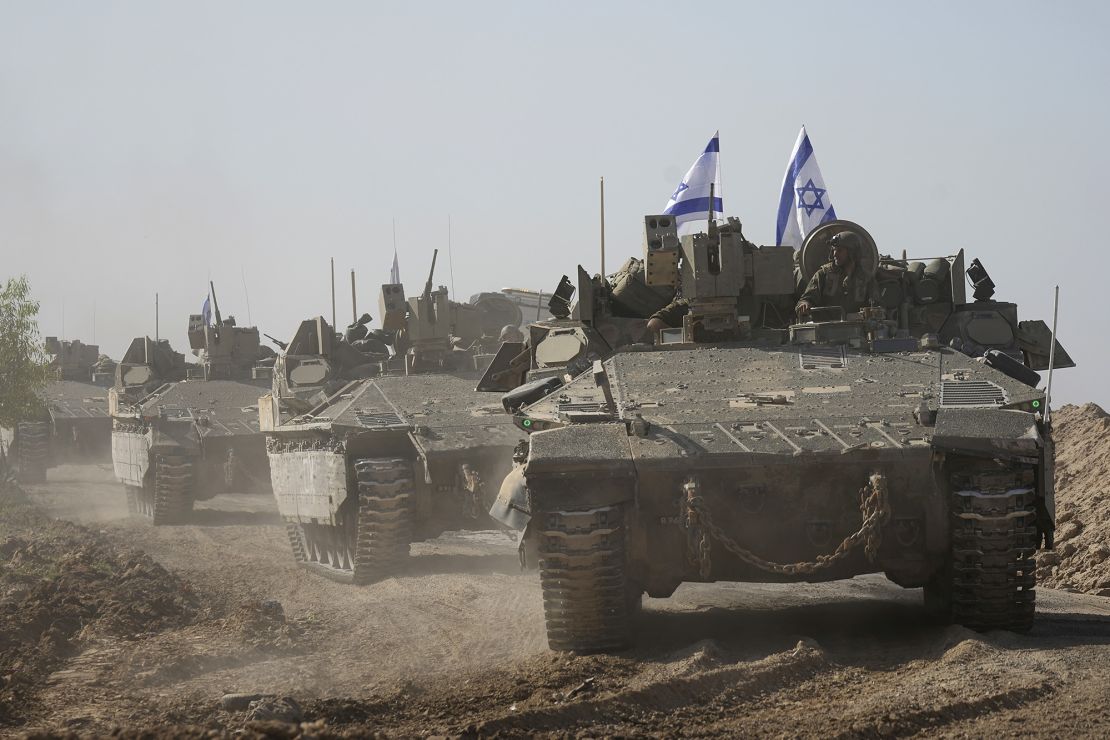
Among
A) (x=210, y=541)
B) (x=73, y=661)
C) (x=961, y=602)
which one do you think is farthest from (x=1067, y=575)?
(x=210, y=541)

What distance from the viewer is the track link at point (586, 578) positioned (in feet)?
30.7

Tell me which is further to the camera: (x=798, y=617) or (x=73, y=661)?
(x=798, y=617)

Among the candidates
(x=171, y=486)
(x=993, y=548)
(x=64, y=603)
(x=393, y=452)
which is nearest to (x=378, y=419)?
(x=393, y=452)

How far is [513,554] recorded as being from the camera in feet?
54.9

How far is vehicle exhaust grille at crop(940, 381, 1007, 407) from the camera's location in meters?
10.2

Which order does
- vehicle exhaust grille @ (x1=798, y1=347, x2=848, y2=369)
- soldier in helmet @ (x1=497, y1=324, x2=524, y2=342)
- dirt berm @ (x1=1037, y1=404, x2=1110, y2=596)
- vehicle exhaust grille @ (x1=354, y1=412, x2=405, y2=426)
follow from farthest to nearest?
soldier in helmet @ (x1=497, y1=324, x2=524, y2=342)
vehicle exhaust grille @ (x1=354, y1=412, x2=405, y2=426)
dirt berm @ (x1=1037, y1=404, x2=1110, y2=596)
vehicle exhaust grille @ (x1=798, y1=347, x2=848, y2=369)

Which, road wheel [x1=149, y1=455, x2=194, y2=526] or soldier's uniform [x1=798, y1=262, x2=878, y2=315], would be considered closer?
soldier's uniform [x1=798, y1=262, x2=878, y2=315]

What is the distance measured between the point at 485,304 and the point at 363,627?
9.45m

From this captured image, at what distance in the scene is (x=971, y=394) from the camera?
10.3 m

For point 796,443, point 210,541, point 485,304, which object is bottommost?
point 210,541

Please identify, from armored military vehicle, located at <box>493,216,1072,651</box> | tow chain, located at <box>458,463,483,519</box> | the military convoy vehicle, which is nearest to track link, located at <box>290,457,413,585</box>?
tow chain, located at <box>458,463,483,519</box>

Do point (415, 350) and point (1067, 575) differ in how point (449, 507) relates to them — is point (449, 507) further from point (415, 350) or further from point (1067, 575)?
point (1067, 575)

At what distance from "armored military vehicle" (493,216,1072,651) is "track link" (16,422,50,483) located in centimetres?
2198

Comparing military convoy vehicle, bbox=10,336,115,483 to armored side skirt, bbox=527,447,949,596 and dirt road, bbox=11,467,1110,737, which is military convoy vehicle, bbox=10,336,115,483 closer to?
dirt road, bbox=11,467,1110,737
